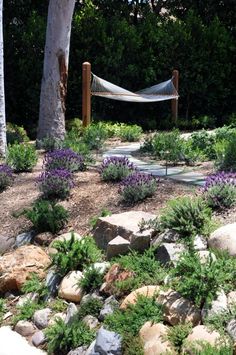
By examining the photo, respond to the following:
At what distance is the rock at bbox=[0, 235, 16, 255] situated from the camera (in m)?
5.33

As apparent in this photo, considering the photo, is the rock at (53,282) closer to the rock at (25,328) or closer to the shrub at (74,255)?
the shrub at (74,255)

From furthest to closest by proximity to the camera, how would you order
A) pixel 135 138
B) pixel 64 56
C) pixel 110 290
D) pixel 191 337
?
pixel 135 138 < pixel 64 56 < pixel 110 290 < pixel 191 337

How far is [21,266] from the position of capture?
186 inches

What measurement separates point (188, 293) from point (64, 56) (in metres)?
6.02

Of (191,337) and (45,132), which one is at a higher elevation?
(45,132)

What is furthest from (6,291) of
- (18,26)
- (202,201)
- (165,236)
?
(18,26)

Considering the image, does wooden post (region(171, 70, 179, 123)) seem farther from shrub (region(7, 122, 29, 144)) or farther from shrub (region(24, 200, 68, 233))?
shrub (region(24, 200, 68, 233))

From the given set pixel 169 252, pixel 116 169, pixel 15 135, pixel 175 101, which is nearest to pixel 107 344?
pixel 169 252

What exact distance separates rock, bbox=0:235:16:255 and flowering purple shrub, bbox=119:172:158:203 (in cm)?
112

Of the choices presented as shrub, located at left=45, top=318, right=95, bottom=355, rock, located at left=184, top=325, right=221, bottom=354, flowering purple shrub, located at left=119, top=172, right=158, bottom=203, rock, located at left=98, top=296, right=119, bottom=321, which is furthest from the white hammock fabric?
rock, located at left=184, top=325, right=221, bottom=354

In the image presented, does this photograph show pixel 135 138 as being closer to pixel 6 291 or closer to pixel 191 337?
pixel 6 291

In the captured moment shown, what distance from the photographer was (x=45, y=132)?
888 cm

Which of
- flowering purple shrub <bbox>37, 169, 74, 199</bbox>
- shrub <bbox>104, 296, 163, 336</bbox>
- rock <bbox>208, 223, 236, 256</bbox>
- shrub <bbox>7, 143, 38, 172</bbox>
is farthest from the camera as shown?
shrub <bbox>7, 143, 38, 172</bbox>

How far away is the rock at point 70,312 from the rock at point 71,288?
0.29ft
